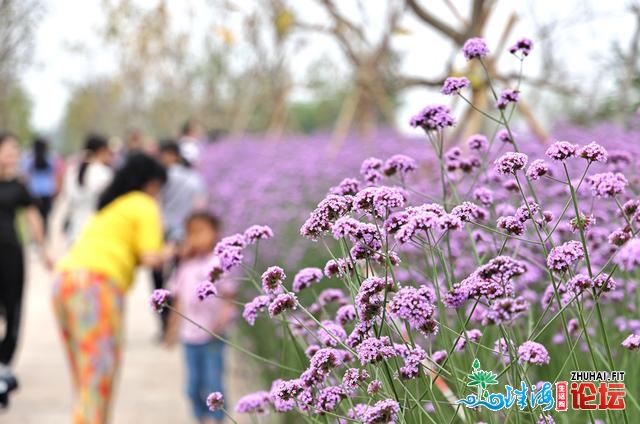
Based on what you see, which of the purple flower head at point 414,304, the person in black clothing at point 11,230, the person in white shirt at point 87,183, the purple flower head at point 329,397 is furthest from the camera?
the person in white shirt at point 87,183

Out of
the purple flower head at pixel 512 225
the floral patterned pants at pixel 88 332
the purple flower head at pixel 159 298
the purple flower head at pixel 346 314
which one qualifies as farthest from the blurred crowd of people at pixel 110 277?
the purple flower head at pixel 512 225

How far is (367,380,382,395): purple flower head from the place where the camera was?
5.47 ft

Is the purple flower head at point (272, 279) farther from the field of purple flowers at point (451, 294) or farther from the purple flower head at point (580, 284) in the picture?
the purple flower head at point (580, 284)

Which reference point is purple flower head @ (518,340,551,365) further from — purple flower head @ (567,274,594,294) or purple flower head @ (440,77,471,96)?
purple flower head @ (440,77,471,96)

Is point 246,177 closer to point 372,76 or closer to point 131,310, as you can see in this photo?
point 372,76

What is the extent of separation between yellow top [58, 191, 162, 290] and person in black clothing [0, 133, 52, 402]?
237cm

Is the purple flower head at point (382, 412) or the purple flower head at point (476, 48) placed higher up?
the purple flower head at point (476, 48)

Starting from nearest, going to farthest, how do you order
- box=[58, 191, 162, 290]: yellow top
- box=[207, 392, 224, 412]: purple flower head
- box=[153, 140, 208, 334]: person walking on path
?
box=[207, 392, 224, 412]: purple flower head < box=[58, 191, 162, 290]: yellow top < box=[153, 140, 208, 334]: person walking on path

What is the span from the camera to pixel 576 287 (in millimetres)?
1571

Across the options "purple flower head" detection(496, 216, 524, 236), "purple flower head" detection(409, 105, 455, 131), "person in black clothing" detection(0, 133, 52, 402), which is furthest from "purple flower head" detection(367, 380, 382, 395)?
"person in black clothing" detection(0, 133, 52, 402)

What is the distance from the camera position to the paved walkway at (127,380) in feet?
20.6

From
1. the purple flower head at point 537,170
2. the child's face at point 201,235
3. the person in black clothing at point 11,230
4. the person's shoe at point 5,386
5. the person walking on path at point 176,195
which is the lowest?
the purple flower head at point 537,170

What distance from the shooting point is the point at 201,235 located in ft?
17.8

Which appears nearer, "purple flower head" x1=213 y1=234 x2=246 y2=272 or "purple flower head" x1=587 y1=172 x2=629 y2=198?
"purple flower head" x1=587 y1=172 x2=629 y2=198
